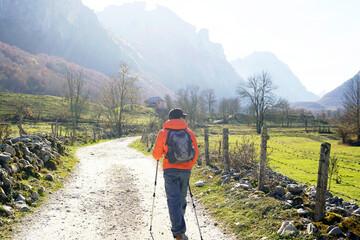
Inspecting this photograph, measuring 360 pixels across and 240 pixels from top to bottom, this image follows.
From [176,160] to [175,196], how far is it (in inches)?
33.1

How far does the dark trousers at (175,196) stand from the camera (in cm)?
515

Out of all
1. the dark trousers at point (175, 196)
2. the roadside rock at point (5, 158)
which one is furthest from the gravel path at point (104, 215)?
the roadside rock at point (5, 158)

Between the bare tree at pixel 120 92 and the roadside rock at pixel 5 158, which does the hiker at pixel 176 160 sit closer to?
the roadside rock at pixel 5 158

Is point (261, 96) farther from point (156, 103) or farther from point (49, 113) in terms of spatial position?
point (156, 103)

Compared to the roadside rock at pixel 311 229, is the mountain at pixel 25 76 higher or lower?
higher

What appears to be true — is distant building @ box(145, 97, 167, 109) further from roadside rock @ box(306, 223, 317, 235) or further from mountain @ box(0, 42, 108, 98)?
roadside rock @ box(306, 223, 317, 235)

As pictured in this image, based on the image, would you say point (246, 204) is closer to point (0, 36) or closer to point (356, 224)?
point (356, 224)

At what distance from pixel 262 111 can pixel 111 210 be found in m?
54.9

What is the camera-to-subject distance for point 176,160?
517 cm

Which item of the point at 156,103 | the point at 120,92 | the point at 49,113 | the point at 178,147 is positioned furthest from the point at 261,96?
the point at 156,103

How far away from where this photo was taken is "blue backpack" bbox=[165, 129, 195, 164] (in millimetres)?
5176

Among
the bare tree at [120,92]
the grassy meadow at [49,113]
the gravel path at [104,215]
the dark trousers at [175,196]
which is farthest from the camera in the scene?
the bare tree at [120,92]

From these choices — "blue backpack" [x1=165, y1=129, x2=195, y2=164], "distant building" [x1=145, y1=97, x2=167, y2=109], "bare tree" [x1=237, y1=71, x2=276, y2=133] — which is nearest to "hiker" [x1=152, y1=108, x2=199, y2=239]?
"blue backpack" [x1=165, y1=129, x2=195, y2=164]

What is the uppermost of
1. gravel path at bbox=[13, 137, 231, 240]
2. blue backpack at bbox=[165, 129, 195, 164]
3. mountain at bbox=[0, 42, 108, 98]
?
mountain at bbox=[0, 42, 108, 98]
